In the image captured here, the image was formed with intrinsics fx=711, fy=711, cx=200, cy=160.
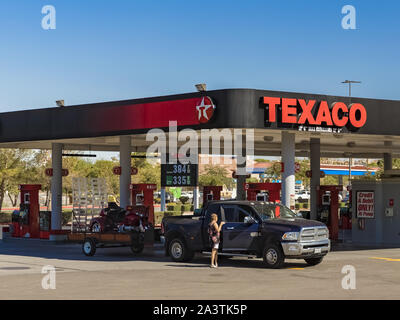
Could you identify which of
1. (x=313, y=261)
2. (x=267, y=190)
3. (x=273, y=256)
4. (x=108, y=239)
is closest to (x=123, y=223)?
(x=108, y=239)

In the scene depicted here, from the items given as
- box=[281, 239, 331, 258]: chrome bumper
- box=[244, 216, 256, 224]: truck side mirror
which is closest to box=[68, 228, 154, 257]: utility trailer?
box=[244, 216, 256, 224]: truck side mirror

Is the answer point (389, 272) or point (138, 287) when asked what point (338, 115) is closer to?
point (389, 272)

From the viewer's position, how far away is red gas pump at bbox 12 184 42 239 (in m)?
33.2

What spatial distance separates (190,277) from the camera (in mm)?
18422

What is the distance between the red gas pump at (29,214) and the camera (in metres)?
33.2

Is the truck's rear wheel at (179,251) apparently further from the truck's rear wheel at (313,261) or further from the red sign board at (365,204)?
the red sign board at (365,204)

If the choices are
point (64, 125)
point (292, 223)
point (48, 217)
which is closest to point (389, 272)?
point (292, 223)

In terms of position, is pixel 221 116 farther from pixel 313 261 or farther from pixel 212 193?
pixel 212 193

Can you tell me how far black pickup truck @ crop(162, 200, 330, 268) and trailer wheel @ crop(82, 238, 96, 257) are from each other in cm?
305

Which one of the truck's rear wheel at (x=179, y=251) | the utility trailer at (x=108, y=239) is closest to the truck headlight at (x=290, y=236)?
the truck's rear wheel at (x=179, y=251)

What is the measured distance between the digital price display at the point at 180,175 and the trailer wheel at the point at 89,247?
14.9ft

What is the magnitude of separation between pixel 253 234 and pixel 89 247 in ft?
22.4

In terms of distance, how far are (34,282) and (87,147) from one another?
21.3m

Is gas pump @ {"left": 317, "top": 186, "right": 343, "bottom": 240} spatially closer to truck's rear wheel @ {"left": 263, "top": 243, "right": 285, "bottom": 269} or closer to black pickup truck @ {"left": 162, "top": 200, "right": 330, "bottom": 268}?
black pickup truck @ {"left": 162, "top": 200, "right": 330, "bottom": 268}
